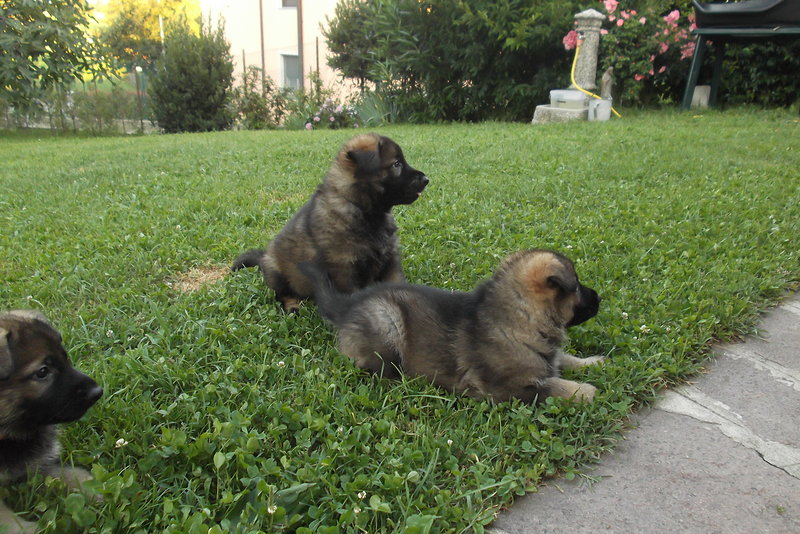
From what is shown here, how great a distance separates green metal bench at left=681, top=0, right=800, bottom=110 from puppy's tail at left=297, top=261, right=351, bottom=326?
9486mm

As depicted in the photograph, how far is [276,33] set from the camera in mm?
23719

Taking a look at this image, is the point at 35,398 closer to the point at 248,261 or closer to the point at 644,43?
the point at 248,261

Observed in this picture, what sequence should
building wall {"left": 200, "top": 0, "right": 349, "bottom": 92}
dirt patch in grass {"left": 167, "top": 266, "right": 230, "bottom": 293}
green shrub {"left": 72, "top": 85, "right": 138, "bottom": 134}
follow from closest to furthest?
1. dirt patch in grass {"left": 167, "top": 266, "right": 230, "bottom": 293}
2. green shrub {"left": 72, "top": 85, "right": 138, "bottom": 134}
3. building wall {"left": 200, "top": 0, "right": 349, "bottom": 92}

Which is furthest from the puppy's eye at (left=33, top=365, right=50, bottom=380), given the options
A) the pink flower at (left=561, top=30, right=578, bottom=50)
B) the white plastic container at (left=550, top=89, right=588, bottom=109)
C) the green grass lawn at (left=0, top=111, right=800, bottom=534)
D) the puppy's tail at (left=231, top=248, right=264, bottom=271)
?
the pink flower at (left=561, top=30, right=578, bottom=50)

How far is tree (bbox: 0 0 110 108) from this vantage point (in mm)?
11234

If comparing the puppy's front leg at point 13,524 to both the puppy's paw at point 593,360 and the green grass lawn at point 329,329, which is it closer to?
the green grass lawn at point 329,329

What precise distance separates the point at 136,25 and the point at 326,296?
111 ft

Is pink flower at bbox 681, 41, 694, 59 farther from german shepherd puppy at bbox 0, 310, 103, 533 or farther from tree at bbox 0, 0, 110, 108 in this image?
tree at bbox 0, 0, 110, 108

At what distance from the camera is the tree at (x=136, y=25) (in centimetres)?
3064

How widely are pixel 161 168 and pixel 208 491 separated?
21.6 ft

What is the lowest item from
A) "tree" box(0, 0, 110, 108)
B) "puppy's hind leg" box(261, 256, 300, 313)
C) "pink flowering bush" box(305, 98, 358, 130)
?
"puppy's hind leg" box(261, 256, 300, 313)

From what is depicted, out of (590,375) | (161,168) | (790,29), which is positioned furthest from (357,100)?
(590,375)

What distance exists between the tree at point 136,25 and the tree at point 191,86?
16.1 meters

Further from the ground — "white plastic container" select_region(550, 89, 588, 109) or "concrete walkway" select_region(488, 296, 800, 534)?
"white plastic container" select_region(550, 89, 588, 109)
